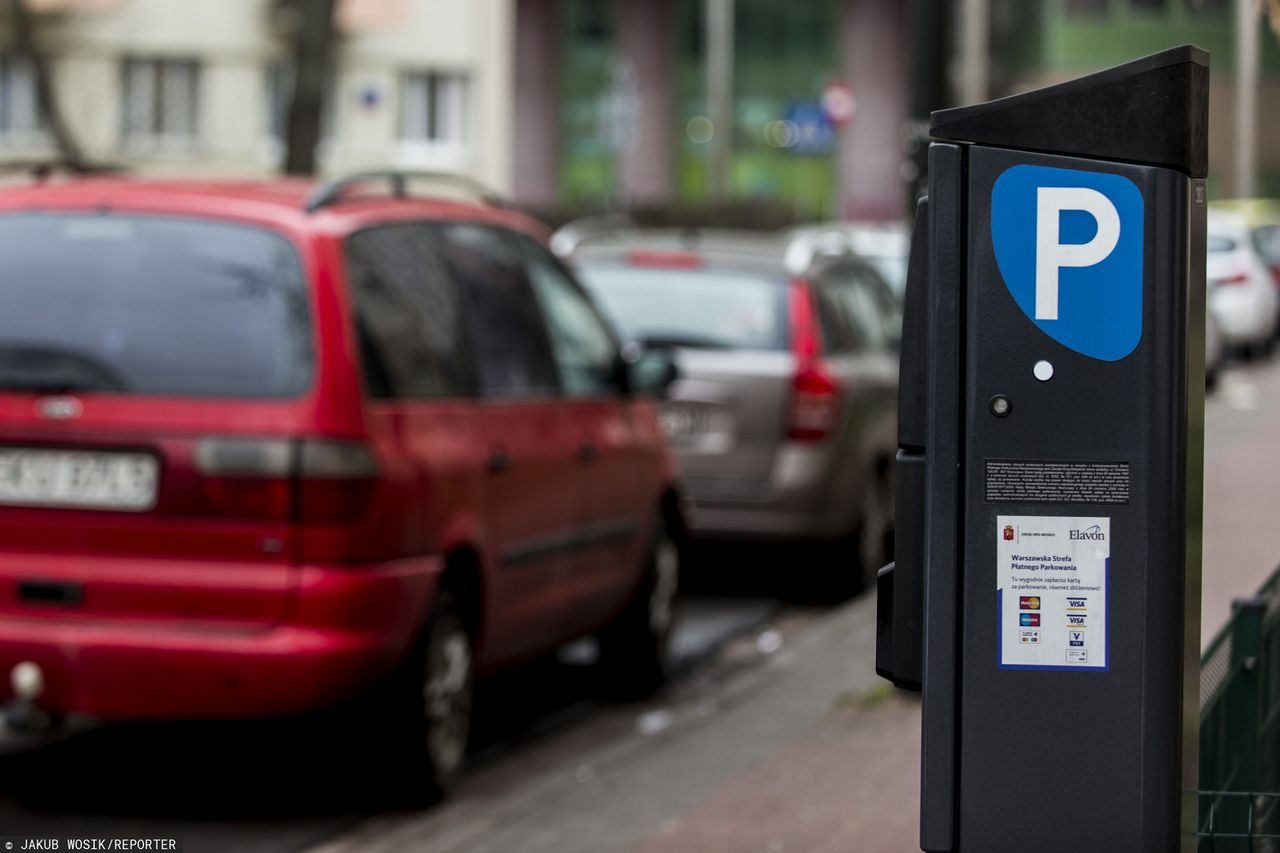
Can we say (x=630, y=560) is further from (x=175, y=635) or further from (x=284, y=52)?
(x=284, y=52)

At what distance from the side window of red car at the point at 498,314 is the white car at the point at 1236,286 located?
2036 centimetres

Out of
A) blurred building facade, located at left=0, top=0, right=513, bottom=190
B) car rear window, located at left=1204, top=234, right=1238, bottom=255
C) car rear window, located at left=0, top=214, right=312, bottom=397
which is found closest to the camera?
car rear window, located at left=0, top=214, right=312, bottom=397

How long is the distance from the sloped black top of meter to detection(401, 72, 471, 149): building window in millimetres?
45949

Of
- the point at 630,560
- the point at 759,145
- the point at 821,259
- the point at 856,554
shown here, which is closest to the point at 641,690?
the point at 630,560

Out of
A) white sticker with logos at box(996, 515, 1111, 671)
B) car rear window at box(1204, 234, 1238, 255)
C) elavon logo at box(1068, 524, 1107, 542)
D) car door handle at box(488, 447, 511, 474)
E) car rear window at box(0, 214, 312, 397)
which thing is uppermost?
car rear window at box(1204, 234, 1238, 255)

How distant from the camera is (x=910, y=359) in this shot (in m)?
3.19

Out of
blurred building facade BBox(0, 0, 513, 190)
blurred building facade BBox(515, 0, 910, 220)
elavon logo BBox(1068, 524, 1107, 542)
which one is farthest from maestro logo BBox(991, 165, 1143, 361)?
blurred building facade BBox(515, 0, 910, 220)

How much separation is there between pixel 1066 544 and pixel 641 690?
5.22 meters

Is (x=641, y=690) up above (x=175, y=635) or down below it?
below

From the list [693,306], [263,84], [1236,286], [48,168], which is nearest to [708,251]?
[693,306]

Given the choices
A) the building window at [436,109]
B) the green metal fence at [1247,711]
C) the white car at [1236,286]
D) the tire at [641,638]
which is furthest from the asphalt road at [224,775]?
the building window at [436,109]

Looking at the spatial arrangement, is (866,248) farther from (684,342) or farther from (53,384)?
(53,384)

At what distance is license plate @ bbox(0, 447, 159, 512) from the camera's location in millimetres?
5676

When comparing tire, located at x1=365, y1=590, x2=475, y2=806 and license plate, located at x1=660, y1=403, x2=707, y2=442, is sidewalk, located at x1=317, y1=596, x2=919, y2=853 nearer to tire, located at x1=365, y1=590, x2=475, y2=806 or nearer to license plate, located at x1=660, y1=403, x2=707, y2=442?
tire, located at x1=365, y1=590, x2=475, y2=806
